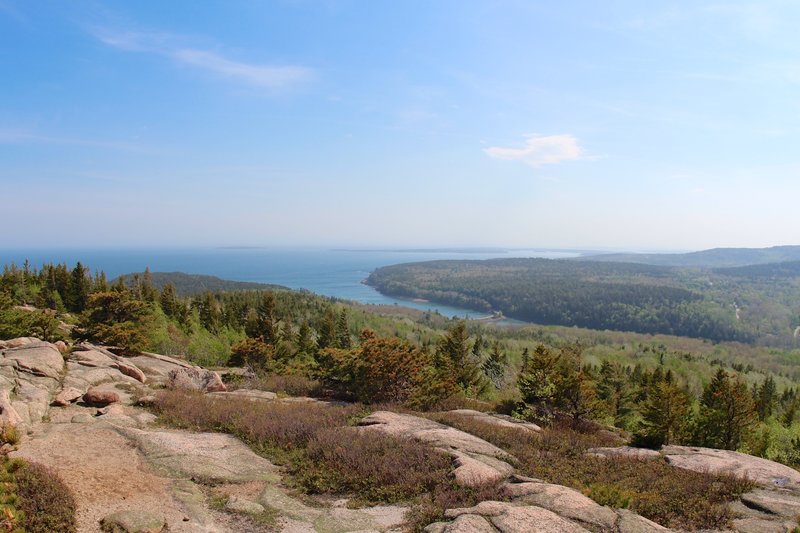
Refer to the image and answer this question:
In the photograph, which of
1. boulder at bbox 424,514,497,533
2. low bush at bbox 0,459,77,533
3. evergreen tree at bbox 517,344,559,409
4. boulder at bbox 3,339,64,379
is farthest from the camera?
evergreen tree at bbox 517,344,559,409

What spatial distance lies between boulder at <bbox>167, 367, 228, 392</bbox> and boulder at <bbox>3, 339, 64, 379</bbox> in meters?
4.31

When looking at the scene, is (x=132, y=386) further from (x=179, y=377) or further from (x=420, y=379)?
(x=420, y=379)

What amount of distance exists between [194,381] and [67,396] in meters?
6.77

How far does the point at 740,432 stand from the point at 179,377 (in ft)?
→ 111

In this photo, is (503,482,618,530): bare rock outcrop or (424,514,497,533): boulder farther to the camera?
(503,482,618,530): bare rock outcrop

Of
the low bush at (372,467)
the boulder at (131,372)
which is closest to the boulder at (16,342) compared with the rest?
the boulder at (131,372)

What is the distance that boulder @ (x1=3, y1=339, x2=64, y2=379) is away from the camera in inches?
646

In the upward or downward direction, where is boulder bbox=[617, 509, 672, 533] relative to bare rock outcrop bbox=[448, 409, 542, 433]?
upward

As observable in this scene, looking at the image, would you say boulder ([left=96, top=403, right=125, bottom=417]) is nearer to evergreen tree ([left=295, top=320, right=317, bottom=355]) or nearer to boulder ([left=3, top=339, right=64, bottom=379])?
boulder ([left=3, top=339, right=64, bottom=379])

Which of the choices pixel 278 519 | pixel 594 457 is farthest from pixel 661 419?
pixel 278 519

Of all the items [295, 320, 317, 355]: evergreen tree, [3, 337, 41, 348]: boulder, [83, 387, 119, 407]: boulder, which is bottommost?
[295, 320, 317, 355]: evergreen tree

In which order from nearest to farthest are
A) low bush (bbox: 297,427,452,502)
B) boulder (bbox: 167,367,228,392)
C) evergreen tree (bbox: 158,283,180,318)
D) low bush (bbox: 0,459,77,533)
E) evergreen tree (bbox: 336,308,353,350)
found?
low bush (bbox: 0,459,77,533), low bush (bbox: 297,427,452,502), boulder (bbox: 167,367,228,392), evergreen tree (bbox: 158,283,180,318), evergreen tree (bbox: 336,308,353,350)

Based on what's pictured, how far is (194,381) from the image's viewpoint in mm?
21344

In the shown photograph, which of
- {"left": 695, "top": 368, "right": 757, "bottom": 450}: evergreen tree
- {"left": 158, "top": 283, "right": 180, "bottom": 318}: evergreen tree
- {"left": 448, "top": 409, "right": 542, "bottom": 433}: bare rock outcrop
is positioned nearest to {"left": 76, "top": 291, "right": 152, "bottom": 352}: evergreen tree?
{"left": 448, "top": 409, "right": 542, "bottom": 433}: bare rock outcrop
